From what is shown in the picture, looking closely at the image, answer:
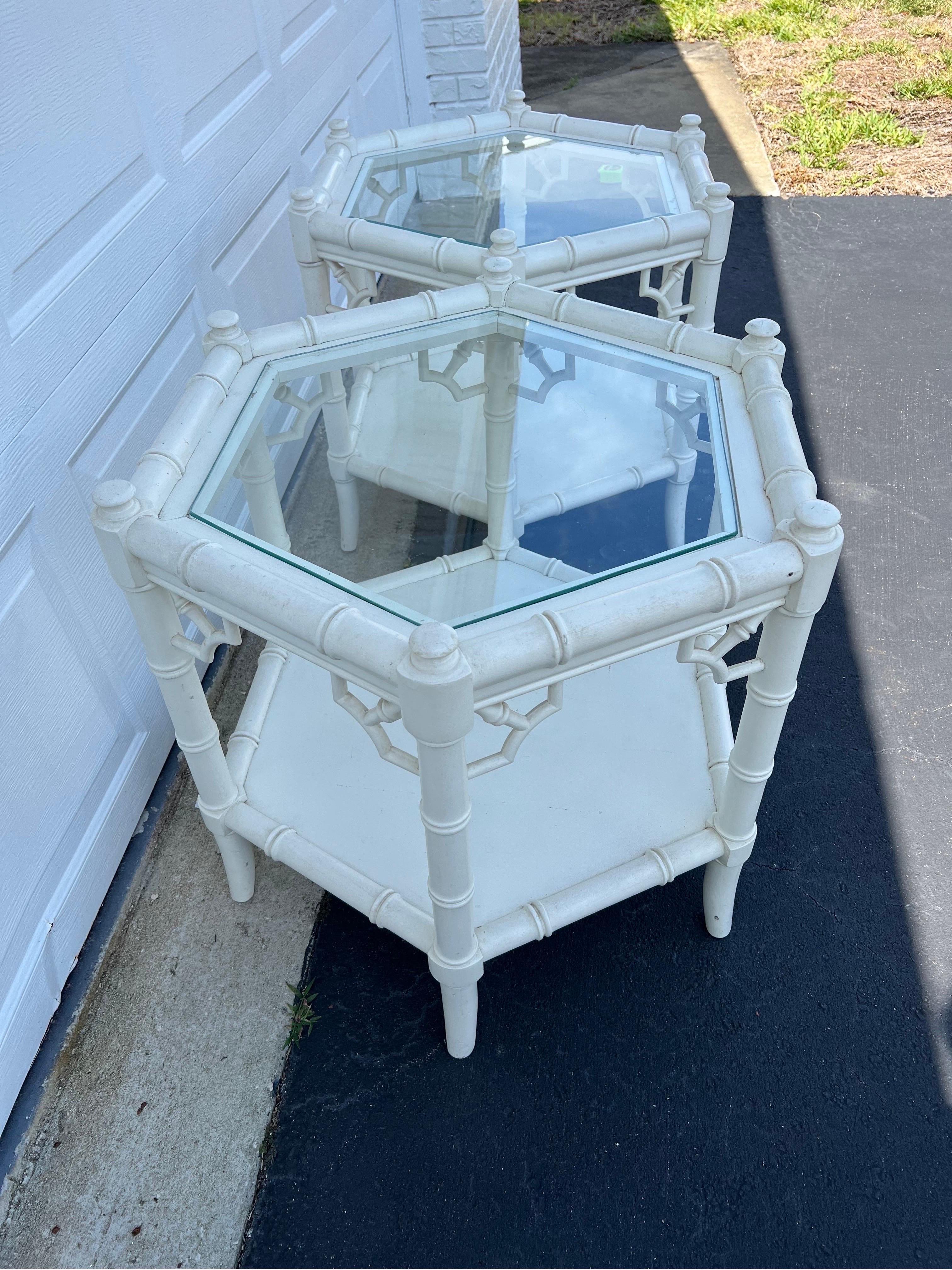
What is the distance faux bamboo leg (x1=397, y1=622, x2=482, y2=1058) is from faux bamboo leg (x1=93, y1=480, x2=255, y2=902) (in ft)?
1.34

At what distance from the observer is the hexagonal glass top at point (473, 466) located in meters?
1.15

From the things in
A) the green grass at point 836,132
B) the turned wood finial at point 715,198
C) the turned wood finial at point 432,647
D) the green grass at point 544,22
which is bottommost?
the green grass at point 836,132

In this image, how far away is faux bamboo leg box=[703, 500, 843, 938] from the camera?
108 centimetres

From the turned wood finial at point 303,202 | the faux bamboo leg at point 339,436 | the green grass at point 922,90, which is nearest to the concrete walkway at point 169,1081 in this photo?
the faux bamboo leg at point 339,436

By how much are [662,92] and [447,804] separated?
5.37 meters

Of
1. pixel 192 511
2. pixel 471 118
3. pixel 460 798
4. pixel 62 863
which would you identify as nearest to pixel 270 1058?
pixel 62 863

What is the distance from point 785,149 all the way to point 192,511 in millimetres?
4386

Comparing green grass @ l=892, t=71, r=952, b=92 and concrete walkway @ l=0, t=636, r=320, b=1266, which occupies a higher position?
green grass @ l=892, t=71, r=952, b=92

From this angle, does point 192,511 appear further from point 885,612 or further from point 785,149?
point 785,149

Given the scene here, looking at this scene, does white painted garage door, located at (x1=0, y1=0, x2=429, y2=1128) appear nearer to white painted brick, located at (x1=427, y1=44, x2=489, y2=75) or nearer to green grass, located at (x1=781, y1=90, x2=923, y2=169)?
white painted brick, located at (x1=427, y1=44, x2=489, y2=75)

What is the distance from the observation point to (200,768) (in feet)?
4.73

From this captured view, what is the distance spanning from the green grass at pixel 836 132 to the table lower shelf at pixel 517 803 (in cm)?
375

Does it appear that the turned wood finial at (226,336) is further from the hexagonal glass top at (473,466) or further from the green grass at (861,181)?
the green grass at (861,181)

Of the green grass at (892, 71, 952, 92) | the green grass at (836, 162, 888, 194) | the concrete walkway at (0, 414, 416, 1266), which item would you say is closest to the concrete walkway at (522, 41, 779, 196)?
the green grass at (836, 162, 888, 194)
